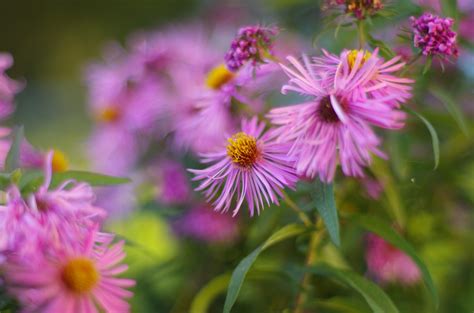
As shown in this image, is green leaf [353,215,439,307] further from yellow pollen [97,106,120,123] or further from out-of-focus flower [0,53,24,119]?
yellow pollen [97,106,120,123]

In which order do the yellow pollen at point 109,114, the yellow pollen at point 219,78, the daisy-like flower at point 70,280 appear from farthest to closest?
the yellow pollen at point 109,114
the yellow pollen at point 219,78
the daisy-like flower at point 70,280

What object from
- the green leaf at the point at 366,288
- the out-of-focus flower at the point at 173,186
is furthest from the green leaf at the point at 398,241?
the out-of-focus flower at the point at 173,186

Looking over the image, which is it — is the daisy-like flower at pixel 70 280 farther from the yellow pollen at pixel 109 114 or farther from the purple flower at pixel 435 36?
the yellow pollen at pixel 109 114

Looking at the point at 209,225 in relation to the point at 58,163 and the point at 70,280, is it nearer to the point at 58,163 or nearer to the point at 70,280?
the point at 58,163

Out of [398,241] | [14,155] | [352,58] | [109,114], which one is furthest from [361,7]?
[109,114]

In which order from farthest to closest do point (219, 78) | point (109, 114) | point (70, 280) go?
point (109, 114)
point (219, 78)
point (70, 280)
